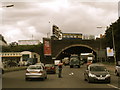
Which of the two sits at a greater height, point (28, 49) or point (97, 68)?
point (28, 49)

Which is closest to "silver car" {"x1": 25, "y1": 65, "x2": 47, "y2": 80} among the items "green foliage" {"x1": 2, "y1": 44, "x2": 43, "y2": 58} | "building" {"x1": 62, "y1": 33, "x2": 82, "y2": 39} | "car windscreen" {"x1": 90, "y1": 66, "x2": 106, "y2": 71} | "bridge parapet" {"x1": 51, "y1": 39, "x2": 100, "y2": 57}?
"car windscreen" {"x1": 90, "y1": 66, "x2": 106, "y2": 71}

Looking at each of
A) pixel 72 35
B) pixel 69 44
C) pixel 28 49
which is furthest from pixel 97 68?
pixel 28 49

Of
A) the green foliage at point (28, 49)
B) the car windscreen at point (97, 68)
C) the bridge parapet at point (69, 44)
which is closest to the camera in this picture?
the car windscreen at point (97, 68)

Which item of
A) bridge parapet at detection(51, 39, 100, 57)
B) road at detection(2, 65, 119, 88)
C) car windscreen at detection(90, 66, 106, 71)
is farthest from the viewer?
bridge parapet at detection(51, 39, 100, 57)

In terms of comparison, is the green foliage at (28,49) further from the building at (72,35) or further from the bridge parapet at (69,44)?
the building at (72,35)

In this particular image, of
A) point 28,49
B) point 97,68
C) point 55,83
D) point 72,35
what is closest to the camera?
point 55,83

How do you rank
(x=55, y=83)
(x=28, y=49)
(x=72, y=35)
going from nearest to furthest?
(x=55, y=83)
(x=72, y=35)
(x=28, y=49)

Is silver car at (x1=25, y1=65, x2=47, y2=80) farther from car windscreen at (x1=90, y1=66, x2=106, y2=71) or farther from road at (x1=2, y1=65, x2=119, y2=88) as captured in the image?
car windscreen at (x1=90, y1=66, x2=106, y2=71)

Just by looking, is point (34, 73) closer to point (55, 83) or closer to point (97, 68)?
point (55, 83)

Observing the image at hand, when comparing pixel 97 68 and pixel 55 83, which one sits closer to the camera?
pixel 55 83

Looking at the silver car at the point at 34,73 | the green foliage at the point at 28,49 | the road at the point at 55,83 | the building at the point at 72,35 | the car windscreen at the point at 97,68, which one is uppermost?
the building at the point at 72,35

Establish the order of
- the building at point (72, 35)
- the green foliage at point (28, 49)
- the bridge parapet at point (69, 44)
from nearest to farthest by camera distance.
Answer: the bridge parapet at point (69, 44) → the green foliage at point (28, 49) → the building at point (72, 35)

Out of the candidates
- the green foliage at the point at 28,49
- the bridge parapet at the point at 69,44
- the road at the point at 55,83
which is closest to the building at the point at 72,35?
the bridge parapet at the point at 69,44

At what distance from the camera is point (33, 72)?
23.2 meters
